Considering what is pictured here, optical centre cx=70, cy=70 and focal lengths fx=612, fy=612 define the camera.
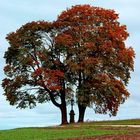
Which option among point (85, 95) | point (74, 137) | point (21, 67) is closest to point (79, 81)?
point (85, 95)

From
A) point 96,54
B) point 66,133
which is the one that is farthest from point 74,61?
point 66,133

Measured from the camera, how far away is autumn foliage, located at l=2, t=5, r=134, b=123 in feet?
202

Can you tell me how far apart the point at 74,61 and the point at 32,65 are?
4.59 m

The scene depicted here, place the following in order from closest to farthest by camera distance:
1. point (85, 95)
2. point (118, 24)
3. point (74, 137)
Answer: point (74, 137)
point (85, 95)
point (118, 24)

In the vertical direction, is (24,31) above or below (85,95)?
above

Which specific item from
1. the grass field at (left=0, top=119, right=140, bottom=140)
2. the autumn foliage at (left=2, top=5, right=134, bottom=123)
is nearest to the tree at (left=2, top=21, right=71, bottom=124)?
the autumn foliage at (left=2, top=5, right=134, bottom=123)

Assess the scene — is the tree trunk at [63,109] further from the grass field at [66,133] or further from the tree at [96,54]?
the grass field at [66,133]

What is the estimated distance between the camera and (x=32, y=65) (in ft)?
207

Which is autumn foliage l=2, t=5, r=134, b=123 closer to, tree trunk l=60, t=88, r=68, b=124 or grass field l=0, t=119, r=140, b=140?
tree trunk l=60, t=88, r=68, b=124

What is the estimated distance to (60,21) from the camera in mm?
63969

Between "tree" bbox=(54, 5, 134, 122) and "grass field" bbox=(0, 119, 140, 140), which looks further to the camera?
"tree" bbox=(54, 5, 134, 122)

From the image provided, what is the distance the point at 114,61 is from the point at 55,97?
722cm

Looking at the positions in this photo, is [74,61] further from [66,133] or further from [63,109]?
[66,133]

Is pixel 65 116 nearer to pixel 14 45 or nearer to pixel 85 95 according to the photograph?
pixel 85 95
